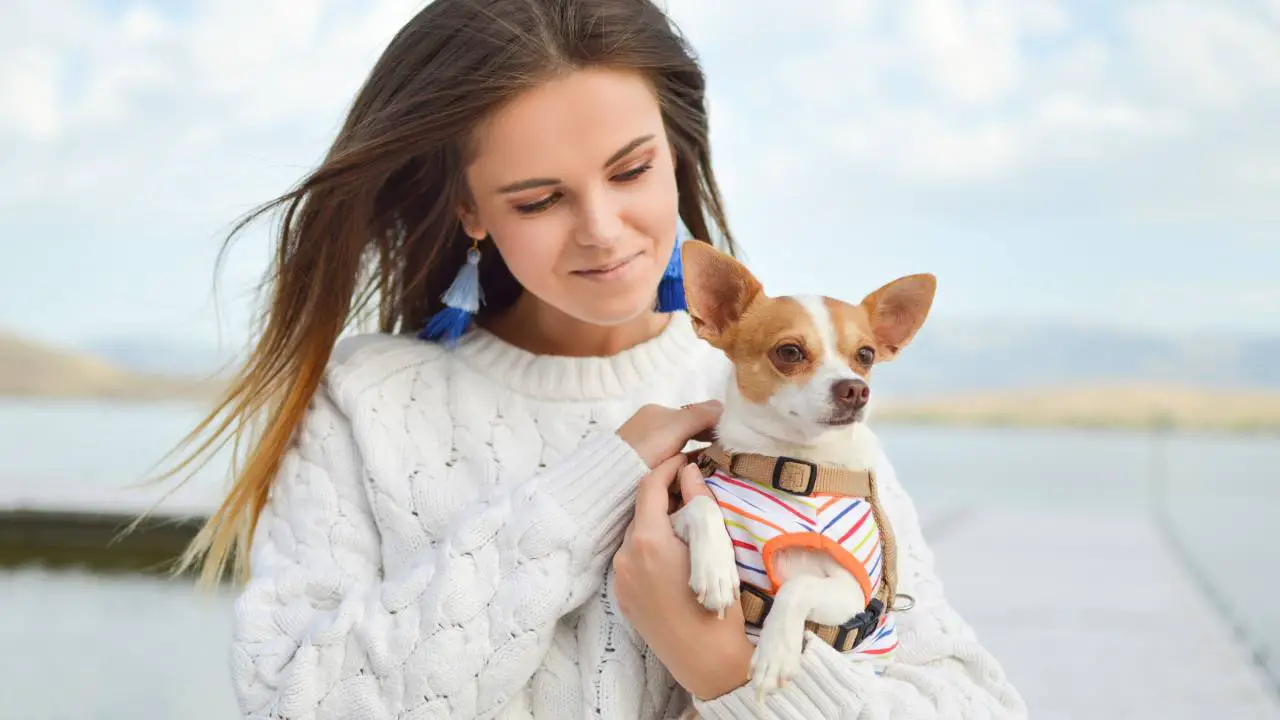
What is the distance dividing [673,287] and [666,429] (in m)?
0.34

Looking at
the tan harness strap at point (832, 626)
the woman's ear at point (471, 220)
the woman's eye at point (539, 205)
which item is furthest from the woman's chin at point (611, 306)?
the tan harness strap at point (832, 626)

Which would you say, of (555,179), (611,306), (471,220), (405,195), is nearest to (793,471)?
(611,306)

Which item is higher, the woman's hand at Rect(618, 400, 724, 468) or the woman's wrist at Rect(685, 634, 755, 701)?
the woman's hand at Rect(618, 400, 724, 468)

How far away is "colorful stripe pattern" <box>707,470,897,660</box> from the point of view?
3.78 feet

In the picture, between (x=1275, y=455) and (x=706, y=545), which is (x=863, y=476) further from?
(x=1275, y=455)

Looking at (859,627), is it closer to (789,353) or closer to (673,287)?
(789,353)

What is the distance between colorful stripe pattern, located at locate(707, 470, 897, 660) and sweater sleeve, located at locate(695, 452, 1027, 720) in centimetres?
6

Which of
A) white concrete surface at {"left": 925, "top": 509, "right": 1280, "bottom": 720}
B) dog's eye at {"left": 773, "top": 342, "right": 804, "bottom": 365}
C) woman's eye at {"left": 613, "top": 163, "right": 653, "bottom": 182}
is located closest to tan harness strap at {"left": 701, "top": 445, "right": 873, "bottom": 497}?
dog's eye at {"left": 773, "top": 342, "right": 804, "bottom": 365}

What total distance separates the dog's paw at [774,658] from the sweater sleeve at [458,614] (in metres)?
0.29

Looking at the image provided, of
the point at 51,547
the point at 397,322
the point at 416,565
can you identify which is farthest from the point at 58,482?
the point at 416,565

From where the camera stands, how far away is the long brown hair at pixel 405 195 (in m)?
1.52

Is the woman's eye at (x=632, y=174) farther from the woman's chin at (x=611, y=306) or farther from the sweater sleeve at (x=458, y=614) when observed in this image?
the sweater sleeve at (x=458, y=614)

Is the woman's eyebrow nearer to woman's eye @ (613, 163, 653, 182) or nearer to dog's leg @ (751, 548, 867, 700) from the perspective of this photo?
woman's eye @ (613, 163, 653, 182)

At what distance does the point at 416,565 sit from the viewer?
4.57 feet
